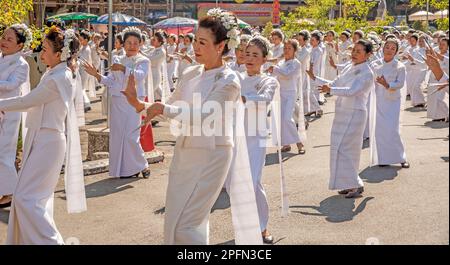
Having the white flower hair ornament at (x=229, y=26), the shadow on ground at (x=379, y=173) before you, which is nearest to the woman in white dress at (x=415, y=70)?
the shadow on ground at (x=379, y=173)

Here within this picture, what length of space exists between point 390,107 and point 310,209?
130 inches

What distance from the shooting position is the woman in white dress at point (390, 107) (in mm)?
9961

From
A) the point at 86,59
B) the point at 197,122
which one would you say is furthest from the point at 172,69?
the point at 197,122

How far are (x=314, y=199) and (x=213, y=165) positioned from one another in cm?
377

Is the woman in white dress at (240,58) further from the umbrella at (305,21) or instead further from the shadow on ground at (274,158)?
the umbrella at (305,21)

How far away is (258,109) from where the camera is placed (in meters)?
6.77

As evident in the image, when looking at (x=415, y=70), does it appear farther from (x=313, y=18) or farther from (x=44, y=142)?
(x=44, y=142)

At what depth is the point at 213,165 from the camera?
4594 mm

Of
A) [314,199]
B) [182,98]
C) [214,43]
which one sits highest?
[214,43]

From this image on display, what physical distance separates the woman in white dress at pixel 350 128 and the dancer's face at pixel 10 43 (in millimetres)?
3375

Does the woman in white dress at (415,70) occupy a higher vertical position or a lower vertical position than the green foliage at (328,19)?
lower

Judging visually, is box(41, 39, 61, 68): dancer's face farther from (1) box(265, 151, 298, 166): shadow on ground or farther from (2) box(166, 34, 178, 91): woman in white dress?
(2) box(166, 34, 178, 91): woman in white dress

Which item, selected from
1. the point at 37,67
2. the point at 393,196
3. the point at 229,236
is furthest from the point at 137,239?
the point at 37,67
